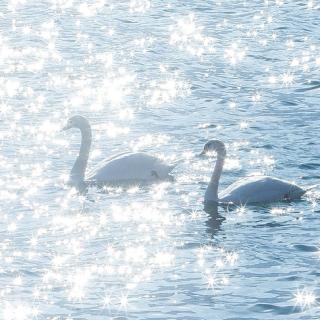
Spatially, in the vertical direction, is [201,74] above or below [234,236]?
above

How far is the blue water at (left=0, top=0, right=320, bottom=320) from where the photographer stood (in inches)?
794

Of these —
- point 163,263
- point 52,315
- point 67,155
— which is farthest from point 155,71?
point 52,315

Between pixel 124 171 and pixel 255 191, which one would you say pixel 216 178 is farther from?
pixel 124 171

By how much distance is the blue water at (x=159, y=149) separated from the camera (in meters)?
20.2

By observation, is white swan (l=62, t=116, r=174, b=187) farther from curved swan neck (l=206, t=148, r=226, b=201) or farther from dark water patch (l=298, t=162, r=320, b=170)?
dark water patch (l=298, t=162, r=320, b=170)

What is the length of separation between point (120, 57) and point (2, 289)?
1999 centimetres

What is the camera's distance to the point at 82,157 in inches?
1101

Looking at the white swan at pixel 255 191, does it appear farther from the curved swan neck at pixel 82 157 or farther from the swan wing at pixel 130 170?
the curved swan neck at pixel 82 157

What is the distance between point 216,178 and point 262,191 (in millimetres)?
1018

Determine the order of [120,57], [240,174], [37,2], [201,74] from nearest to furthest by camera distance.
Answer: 1. [240,174]
2. [201,74]
3. [120,57]
4. [37,2]

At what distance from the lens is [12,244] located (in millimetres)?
22359

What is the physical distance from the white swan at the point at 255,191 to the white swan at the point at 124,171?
74.6 inches

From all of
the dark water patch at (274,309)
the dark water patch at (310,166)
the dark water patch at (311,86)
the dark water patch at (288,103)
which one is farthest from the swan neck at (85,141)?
the dark water patch at (274,309)

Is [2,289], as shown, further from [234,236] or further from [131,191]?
[131,191]
